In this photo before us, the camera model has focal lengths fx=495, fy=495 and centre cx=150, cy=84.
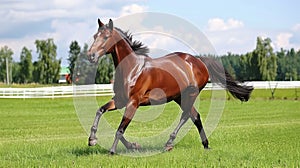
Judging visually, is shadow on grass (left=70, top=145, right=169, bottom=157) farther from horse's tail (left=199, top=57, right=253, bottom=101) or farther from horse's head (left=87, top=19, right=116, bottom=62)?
horse's tail (left=199, top=57, right=253, bottom=101)

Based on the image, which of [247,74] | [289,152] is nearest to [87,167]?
[289,152]

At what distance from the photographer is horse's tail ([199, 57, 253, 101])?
11.9 metres

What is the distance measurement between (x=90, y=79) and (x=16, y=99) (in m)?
35.2

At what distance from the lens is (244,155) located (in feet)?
31.3

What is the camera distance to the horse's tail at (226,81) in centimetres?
1194

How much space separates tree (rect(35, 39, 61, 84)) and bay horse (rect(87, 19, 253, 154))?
93.9m

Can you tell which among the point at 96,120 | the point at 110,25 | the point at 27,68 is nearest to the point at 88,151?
the point at 96,120

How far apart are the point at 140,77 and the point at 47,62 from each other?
313 feet

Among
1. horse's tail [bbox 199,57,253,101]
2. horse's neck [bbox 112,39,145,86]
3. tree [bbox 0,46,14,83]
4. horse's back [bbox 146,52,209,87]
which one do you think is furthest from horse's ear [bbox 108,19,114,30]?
tree [bbox 0,46,14,83]

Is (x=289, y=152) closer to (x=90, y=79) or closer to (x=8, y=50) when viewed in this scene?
(x=90, y=79)

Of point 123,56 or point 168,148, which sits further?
point 168,148

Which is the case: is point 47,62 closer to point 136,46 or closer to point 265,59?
point 265,59

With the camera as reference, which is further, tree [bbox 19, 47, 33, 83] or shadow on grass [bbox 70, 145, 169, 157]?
tree [bbox 19, 47, 33, 83]

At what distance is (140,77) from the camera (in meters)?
9.75
